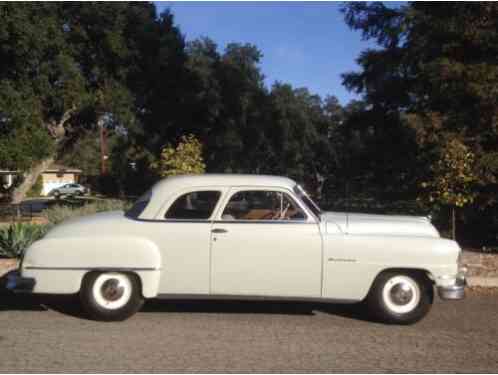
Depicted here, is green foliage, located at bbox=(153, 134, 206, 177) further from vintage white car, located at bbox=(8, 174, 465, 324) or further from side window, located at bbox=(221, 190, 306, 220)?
vintage white car, located at bbox=(8, 174, 465, 324)

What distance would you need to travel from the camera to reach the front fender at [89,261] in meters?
6.30

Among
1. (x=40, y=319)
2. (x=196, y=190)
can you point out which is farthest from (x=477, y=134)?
(x=40, y=319)

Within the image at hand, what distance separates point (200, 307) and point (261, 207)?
5.27 ft

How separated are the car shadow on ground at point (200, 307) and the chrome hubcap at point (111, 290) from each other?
0.50 metres

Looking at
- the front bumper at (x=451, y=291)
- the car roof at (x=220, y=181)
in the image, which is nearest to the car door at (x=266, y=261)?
the car roof at (x=220, y=181)

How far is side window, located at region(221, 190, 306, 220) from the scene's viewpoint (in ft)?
21.5

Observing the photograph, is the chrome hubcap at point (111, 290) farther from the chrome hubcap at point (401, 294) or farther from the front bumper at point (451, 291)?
the front bumper at point (451, 291)

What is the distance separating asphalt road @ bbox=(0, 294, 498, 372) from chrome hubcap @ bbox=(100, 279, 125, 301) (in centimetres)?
32

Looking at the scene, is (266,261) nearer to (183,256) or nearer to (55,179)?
(183,256)

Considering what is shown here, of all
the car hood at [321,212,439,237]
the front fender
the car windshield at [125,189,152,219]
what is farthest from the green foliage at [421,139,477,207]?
the front fender

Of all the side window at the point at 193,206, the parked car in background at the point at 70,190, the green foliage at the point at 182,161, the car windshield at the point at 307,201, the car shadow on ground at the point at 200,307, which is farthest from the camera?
the parked car in background at the point at 70,190

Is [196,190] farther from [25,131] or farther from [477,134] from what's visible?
[25,131]

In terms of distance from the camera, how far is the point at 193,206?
6.66 m

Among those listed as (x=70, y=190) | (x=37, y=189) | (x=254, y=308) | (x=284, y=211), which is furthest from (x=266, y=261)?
(x=37, y=189)
